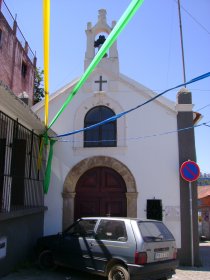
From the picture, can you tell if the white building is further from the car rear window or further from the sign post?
the car rear window

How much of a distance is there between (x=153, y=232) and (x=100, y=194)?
12.6 feet

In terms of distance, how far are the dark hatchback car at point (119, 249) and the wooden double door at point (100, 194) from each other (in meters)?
2.56

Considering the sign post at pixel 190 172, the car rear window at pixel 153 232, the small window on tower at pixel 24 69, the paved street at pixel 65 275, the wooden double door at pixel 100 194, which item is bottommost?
the paved street at pixel 65 275

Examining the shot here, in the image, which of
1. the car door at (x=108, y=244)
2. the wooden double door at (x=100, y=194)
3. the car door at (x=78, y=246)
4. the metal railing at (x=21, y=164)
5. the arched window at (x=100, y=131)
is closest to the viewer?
the car door at (x=108, y=244)

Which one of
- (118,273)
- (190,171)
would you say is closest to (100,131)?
(190,171)

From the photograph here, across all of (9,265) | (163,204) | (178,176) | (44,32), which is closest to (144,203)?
(163,204)

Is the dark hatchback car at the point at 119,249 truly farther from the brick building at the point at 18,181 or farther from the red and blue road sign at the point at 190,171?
the red and blue road sign at the point at 190,171

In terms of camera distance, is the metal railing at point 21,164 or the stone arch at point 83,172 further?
the stone arch at point 83,172

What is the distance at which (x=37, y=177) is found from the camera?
10.7 meters

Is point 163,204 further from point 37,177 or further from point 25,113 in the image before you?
point 25,113

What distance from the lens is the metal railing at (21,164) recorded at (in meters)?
9.00

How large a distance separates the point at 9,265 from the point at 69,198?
3.27 m

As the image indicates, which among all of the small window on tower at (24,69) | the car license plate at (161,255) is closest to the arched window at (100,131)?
the car license plate at (161,255)

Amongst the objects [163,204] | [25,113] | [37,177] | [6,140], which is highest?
[25,113]
